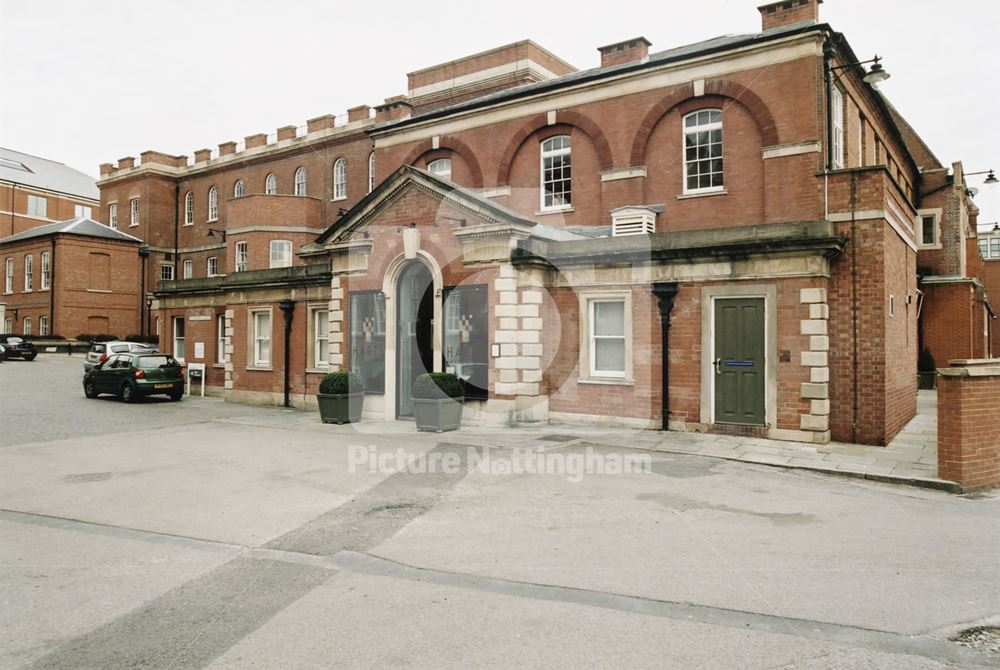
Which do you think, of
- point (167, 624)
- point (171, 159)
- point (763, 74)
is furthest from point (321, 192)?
point (167, 624)

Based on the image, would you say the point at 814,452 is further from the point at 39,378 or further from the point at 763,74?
the point at 39,378

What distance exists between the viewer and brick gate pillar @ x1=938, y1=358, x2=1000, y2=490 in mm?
9367

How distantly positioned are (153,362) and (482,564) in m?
20.2

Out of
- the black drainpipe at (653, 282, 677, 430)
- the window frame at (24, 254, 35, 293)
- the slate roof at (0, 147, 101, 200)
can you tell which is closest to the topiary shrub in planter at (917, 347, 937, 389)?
the black drainpipe at (653, 282, 677, 430)

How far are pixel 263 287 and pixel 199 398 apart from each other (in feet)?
19.0

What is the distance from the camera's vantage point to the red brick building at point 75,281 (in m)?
44.3

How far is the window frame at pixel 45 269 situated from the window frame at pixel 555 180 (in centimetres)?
3984

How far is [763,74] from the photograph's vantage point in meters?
17.2

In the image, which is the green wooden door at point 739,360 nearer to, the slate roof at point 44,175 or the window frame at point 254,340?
the window frame at point 254,340

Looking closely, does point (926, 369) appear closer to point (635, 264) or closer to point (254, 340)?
point (635, 264)

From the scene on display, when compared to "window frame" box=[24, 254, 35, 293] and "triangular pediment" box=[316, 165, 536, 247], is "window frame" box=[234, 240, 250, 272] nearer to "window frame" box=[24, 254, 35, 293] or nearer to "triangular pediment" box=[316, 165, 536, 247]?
"triangular pediment" box=[316, 165, 536, 247]

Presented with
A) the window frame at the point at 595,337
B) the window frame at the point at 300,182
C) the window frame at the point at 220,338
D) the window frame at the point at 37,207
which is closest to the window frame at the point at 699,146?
the window frame at the point at 595,337

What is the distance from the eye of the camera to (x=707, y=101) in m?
18.2

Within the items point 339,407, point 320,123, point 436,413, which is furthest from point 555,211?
point 320,123
